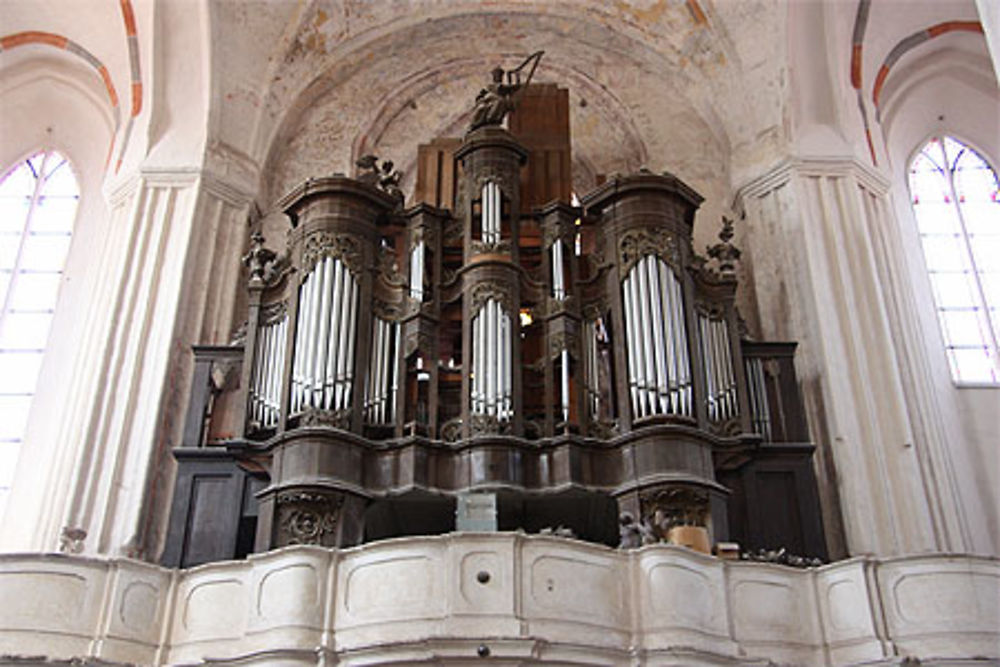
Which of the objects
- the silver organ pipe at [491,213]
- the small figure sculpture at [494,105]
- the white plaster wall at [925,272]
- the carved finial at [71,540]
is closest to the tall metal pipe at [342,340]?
the silver organ pipe at [491,213]

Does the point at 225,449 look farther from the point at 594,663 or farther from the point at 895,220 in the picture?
the point at 895,220

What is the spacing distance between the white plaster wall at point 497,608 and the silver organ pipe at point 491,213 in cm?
462

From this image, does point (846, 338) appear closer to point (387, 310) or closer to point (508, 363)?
point (508, 363)

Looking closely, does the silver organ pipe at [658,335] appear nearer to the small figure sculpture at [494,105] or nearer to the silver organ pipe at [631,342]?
the silver organ pipe at [631,342]

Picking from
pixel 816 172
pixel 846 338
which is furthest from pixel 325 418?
pixel 816 172

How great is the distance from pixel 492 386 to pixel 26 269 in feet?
25.4

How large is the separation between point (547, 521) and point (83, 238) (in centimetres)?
809

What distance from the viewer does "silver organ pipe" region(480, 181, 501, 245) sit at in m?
13.3

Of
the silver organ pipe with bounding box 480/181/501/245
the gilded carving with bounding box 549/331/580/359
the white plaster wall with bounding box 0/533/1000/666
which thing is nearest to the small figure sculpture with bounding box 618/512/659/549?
the white plaster wall with bounding box 0/533/1000/666

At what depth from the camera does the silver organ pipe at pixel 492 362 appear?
477 inches

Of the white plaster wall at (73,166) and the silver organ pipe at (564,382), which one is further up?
the white plaster wall at (73,166)

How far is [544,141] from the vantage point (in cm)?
1545

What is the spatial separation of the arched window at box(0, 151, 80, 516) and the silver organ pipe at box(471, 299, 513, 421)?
6.51 meters

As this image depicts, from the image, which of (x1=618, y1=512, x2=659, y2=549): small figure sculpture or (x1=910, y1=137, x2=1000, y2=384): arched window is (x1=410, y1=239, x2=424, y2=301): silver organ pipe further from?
(x1=910, y1=137, x2=1000, y2=384): arched window
